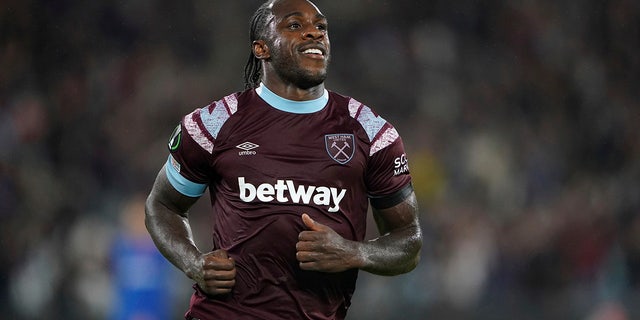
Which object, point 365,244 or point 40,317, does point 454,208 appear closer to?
point 40,317

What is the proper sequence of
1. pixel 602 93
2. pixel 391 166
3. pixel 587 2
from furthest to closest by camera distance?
pixel 587 2 → pixel 602 93 → pixel 391 166

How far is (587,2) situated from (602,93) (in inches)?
55.1

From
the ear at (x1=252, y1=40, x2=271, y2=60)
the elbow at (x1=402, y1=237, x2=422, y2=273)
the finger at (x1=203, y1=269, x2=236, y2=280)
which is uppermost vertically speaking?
the ear at (x1=252, y1=40, x2=271, y2=60)

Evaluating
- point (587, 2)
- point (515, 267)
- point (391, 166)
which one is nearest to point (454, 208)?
point (515, 267)

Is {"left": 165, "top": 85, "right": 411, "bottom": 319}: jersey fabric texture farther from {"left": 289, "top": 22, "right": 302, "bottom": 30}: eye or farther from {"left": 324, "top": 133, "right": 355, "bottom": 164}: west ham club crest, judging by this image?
{"left": 289, "top": 22, "right": 302, "bottom": 30}: eye

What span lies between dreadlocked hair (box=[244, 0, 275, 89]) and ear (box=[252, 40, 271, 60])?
2 centimetres

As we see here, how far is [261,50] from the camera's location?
4254mm

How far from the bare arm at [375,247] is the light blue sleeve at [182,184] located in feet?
1.75

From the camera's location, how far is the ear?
4227mm

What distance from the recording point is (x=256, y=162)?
3984mm

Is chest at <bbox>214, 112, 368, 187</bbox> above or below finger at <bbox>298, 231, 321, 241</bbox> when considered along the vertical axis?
above

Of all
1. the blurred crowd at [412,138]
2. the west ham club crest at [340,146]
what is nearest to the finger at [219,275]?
the west ham club crest at [340,146]

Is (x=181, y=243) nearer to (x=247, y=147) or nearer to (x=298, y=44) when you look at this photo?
(x=247, y=147)

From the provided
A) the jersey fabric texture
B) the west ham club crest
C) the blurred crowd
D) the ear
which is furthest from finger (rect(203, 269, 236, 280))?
the blurred crowd
